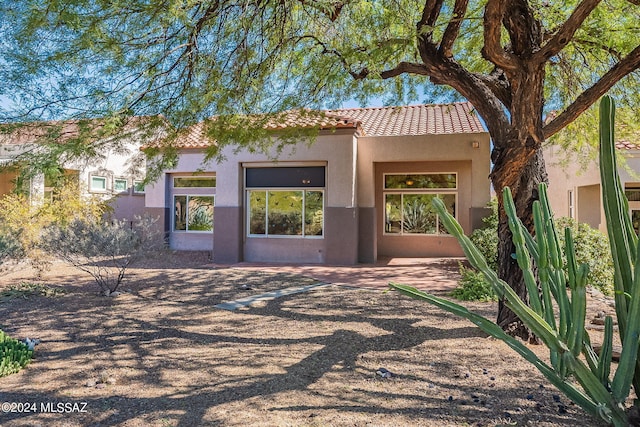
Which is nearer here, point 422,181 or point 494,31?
point 494,31

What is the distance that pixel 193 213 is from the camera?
17844 millimetres

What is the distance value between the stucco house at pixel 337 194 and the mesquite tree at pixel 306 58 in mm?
5107

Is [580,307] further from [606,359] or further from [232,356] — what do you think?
[232,356]

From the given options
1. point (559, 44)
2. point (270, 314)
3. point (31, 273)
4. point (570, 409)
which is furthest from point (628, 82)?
point (31, 273)

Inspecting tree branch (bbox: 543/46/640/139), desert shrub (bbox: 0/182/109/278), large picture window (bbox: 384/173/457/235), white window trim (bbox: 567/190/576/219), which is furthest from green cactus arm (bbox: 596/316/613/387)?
white window trim (bbox: 567/190/576/219)

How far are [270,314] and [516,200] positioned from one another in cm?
459

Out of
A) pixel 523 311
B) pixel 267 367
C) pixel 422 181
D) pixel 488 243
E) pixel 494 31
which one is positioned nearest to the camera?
pixel 523 311

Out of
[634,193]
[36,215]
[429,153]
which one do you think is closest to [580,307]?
[429,153]

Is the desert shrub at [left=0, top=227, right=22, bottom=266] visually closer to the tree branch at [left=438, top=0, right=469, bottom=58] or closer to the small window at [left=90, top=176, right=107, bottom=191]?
the tree branch at [left=438, top=0, right=469, bottom=58]

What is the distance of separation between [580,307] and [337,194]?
39.4 ft

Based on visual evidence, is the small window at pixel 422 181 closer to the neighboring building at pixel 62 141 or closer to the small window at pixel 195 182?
the small window at pixel 195 182

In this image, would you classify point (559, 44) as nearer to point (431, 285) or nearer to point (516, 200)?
point (516, 200)

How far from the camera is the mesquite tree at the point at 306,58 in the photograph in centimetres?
538

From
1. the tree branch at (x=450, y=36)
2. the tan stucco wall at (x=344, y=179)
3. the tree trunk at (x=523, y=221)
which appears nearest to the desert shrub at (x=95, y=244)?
the tan stucco wall at (x=344, y=179)
